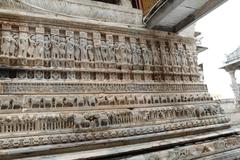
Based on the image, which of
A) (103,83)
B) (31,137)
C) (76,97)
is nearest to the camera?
(31,137)

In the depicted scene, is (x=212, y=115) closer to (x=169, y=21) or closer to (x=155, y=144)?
(x=155, y=144)

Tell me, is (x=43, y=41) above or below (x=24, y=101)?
above

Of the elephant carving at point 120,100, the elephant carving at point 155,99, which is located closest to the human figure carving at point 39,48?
the elephant carving at point 120,100

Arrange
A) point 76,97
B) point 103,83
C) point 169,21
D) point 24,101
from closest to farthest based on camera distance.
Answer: point 24,101
point 76,97
point 103,83
point 169,21

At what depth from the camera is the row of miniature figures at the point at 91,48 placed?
3.16 metres

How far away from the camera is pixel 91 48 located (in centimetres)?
366

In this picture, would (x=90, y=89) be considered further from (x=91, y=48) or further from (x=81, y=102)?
(x=91, y=48)

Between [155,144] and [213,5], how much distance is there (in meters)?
2.78

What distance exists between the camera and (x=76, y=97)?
315 centimetres

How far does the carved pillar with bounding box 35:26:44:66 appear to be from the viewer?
319 cm

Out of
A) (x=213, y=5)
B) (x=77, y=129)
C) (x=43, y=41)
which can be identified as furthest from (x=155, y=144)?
(x=213, y=5)

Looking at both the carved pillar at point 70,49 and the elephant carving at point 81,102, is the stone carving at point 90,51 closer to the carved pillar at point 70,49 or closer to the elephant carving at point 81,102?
the carved pillar at point 70,49

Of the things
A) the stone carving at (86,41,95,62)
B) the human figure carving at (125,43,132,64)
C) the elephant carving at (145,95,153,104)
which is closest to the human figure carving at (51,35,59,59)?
the stone carving at (86,41,95,62)

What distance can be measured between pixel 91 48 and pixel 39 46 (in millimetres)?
839
